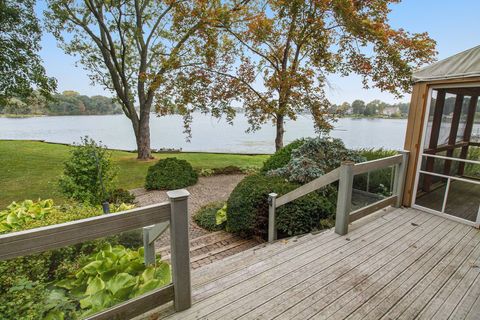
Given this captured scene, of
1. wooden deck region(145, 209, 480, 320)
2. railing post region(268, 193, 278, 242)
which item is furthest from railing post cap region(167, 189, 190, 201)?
railing post region(268, 193, 278, 242)

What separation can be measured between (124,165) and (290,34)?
8.68 meters

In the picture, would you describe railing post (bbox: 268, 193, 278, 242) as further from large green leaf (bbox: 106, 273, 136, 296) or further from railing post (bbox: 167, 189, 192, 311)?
large green leaf (bbox: 106, 273, 136, 296)

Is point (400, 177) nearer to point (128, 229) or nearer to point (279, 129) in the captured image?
point (128, 229)

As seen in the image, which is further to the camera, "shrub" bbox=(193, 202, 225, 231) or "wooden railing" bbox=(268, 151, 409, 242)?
"shrub" bbox=(193, 202, 225, 231)

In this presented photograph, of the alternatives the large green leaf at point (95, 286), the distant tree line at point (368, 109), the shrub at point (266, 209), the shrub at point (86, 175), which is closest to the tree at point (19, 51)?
the shrub at point (86, 175)

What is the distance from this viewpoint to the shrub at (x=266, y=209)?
3.96m

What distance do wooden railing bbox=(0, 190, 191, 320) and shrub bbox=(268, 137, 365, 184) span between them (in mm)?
3385

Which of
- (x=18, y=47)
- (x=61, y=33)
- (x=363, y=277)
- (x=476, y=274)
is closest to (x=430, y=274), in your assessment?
(x=476, y=274)

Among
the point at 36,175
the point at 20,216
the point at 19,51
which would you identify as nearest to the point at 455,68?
the point at 20,216

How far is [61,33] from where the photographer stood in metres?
11.0

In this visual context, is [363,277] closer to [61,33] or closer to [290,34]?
[290,34]

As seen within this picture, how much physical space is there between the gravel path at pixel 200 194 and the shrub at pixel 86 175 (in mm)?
1430

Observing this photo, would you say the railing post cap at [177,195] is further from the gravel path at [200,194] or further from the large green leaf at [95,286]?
the gravel path at [200,194]

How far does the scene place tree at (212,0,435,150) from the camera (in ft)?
21.9
